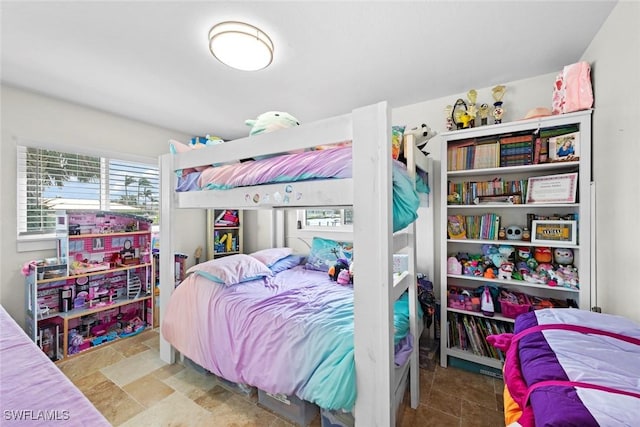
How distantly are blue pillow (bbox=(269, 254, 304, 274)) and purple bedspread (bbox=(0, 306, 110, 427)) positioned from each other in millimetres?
1698

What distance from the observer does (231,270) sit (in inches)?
79.7

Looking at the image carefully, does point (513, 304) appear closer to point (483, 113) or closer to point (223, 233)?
point (483, 113)

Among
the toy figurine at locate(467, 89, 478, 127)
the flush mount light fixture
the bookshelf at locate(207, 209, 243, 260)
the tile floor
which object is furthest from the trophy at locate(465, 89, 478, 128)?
the bookshelf at locate(207, 209, 243, 260)

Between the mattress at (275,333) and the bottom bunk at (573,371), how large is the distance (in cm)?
63

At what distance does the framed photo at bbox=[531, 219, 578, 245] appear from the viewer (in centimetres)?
169

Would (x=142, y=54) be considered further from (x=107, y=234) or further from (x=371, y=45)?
(x=107, y=234)

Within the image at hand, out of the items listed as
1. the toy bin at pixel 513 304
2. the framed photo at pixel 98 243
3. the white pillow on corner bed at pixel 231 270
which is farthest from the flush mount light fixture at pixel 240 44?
the toy bin at pixel 513 304

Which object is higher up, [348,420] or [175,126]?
[175,126]

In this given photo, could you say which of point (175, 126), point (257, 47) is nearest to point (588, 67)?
point (257, 47)

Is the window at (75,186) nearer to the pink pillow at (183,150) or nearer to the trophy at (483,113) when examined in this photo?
the pink pillow at (183,150)

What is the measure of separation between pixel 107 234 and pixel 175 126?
1.39 metres

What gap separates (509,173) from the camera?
207 cm

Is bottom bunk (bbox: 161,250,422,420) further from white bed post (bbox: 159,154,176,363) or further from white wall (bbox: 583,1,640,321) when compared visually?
white wall (bbox: 583,1,640,321)

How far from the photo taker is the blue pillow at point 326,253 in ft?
8.66
